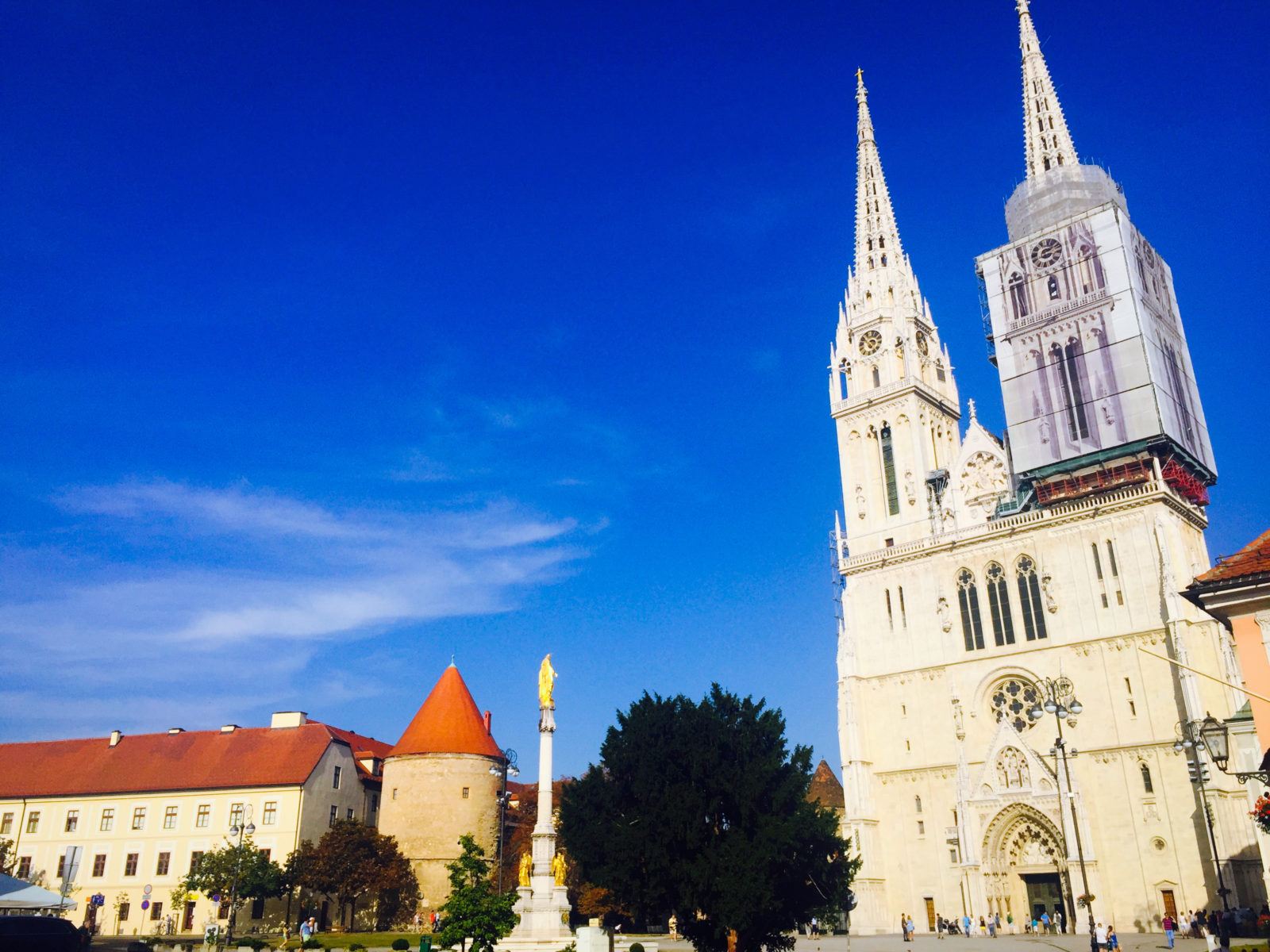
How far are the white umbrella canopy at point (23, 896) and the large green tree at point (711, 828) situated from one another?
52.0 feet

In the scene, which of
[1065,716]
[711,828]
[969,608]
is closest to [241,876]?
[711,828]

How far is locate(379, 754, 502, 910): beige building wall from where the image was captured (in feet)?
159

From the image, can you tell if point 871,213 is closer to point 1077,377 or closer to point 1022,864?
point 1077,377

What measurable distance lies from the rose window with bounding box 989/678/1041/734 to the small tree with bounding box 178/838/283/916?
34141mm

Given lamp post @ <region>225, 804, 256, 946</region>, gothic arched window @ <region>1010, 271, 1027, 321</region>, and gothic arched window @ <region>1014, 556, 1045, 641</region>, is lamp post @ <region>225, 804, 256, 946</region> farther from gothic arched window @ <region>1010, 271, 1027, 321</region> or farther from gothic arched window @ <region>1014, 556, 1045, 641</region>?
gothic arched window @ <region>1010, 271, 1027, 321</region>

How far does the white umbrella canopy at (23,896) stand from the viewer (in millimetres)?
27761

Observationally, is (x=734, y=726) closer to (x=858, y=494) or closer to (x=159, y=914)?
(x=858, y=494)

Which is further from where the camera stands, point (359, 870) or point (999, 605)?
point (999, 605)

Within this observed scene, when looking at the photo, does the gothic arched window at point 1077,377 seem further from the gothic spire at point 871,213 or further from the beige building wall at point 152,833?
the beige building wall at point 152,833

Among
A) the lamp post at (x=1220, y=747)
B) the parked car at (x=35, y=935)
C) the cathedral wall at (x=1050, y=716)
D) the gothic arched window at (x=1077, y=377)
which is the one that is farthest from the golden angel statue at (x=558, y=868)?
the gothic arched window at (x=1077, y=377)

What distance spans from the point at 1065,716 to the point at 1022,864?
→ 2154 cm

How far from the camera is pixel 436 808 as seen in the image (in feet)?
A: 163

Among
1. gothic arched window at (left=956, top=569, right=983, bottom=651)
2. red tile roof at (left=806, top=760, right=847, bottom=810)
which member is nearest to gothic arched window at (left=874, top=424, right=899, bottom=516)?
gothic arched window at (left=956, top=569, right=983, bottom=651)

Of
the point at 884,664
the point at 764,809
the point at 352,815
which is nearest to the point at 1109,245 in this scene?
the point at 884,664
